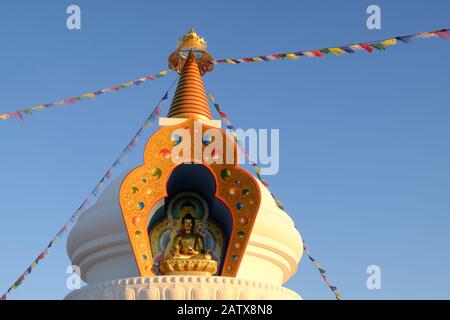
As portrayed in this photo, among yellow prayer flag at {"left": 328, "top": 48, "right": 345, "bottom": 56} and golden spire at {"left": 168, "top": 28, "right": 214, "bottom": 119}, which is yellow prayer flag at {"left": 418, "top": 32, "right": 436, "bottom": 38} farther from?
golden spire at {"left": 168, "top": 28, "right": 214, "bottom": 119}

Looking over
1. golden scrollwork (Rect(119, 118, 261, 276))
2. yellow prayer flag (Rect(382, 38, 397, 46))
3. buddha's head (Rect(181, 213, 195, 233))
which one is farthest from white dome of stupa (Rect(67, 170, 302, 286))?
yellow prayer flag (Rect(382, 38, 397, 46))

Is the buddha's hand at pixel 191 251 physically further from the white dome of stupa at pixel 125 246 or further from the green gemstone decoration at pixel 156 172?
the green gemstone decoration at pixel 156 172

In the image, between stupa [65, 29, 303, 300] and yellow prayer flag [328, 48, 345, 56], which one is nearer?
stupa [65, 29, 303, 300]

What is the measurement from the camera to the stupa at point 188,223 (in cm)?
1351

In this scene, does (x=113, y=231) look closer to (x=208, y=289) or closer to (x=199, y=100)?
(x=208, y=289)

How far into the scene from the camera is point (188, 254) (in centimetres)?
1399

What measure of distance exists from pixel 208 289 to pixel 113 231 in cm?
382

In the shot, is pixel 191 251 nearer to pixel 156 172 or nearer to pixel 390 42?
pixel 156 172

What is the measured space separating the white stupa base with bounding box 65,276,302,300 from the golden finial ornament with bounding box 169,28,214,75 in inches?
362

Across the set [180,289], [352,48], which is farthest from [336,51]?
[180,289]

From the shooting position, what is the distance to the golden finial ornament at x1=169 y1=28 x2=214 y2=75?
19109mm

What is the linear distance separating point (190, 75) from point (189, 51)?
1059mm

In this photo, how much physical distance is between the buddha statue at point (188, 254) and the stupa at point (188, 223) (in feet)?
0.07
